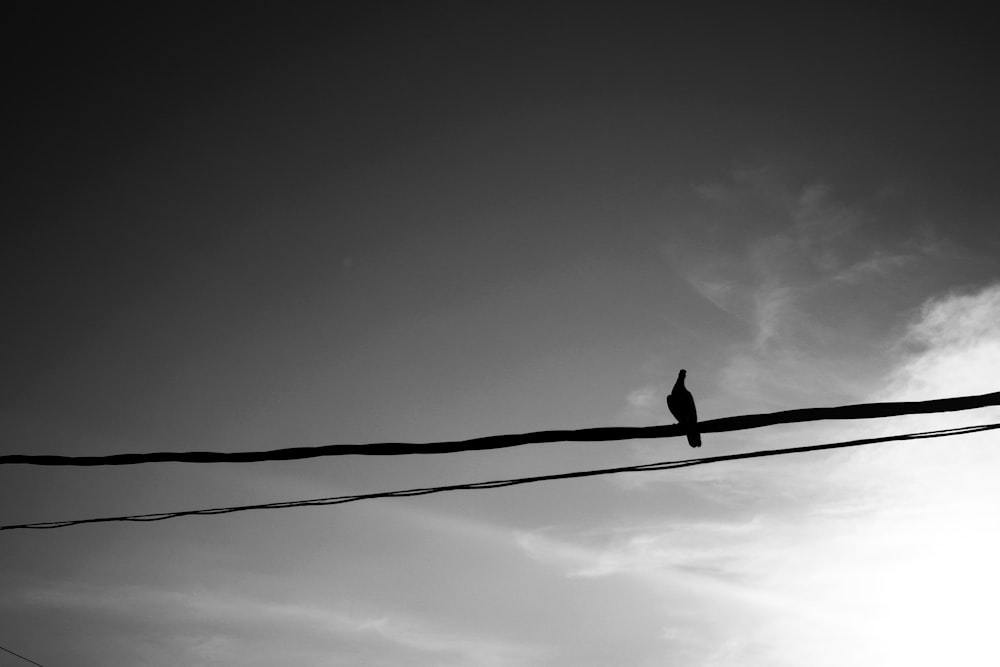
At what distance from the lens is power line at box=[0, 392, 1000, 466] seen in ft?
16.0

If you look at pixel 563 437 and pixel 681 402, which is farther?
pixel 681 402

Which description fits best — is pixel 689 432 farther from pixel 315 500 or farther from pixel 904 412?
pixel 315 500

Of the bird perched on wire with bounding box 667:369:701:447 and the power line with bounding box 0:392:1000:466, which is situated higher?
the bird perched on wire with bounding box 667:369:701:447

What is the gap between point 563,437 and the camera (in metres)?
5.31

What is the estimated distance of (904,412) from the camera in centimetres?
486

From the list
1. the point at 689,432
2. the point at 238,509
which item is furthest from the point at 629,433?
the point at 238,509

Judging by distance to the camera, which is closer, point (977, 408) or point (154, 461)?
point (977, 408)

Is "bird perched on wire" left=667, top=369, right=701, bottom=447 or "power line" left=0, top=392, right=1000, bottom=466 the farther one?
"bird perched on wire" left=667, top=369, right=701, bottom=447

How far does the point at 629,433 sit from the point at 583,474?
1.93 ft

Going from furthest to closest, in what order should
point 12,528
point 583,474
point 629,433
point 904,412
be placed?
1. point 12,528
2. point 583,474
3. point 629,433
4. point 904,412

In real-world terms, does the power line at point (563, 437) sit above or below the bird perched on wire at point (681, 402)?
below

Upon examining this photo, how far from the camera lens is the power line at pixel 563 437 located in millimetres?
4863

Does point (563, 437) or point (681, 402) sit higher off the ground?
point (681, 402)

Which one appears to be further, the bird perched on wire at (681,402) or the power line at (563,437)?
the bird perched on wire at (681,402)
